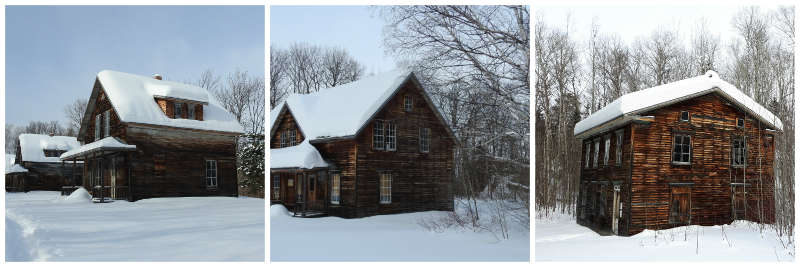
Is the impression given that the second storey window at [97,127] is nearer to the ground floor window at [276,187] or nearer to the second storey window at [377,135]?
the ground floor window at [276,187]

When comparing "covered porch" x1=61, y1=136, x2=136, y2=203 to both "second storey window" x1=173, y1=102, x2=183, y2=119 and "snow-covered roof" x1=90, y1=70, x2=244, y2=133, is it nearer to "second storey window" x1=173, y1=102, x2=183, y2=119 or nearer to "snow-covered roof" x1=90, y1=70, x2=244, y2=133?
"snow-covered roof" x1=90, y1=70, x2=244, y2=133

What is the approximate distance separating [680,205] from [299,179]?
668 cm

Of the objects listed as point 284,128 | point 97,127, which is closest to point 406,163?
point 284,128

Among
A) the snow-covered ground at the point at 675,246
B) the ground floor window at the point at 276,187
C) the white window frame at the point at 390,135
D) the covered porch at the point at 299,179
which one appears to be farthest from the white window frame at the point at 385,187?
the snow-covered ground at the point at 675,246

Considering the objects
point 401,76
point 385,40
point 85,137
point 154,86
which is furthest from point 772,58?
point 85,137

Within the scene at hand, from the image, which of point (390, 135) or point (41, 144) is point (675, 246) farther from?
point (41, 144)

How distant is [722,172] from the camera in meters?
10.1

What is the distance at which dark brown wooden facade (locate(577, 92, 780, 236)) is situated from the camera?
966 centimetres

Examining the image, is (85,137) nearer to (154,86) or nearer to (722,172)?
(154,86)

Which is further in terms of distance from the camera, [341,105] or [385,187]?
[385,187]

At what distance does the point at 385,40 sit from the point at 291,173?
93.2 inches

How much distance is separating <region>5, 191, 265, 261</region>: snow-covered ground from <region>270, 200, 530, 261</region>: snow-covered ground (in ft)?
0.89

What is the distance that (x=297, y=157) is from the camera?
26.6ft

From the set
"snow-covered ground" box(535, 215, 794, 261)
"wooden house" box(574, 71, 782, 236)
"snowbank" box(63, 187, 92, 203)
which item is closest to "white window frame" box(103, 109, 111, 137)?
"snowbank" box(63, 187, 92, 203)
